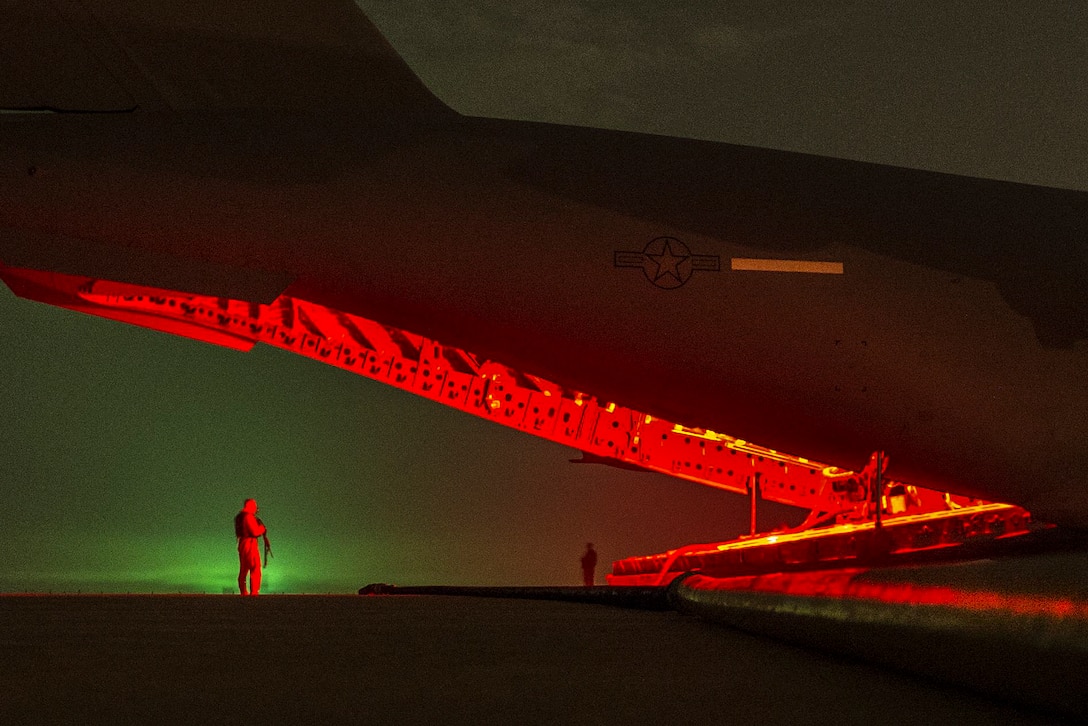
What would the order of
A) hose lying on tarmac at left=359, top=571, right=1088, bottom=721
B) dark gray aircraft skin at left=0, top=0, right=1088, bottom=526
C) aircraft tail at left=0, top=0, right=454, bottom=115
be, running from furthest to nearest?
1. aircraft tail at left=0, top=0, right=454, bottom=115
2. dark gray aircraft skin at left=0, top=0, right=1088, bottom=526
3. hose lying on tarmac at left=359, top=571, right=1088, bottom=721

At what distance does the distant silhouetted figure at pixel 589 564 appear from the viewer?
32.9 ft

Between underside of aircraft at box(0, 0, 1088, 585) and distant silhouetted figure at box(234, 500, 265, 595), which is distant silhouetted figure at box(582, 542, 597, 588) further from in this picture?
underside of aircraft at box(0, 0, 1088, 585)

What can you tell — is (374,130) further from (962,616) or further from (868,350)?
(962,616)

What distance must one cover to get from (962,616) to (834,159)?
271 cm

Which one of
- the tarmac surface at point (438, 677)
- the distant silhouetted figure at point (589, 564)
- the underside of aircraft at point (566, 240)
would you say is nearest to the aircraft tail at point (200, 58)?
the underside of aircraft at point (566, 240)

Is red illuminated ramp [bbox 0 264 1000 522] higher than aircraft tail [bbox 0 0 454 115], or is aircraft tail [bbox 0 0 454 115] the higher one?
aircraft tail [bbox 0 0 454 115]


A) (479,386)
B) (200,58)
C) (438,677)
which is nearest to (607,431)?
(479,386)

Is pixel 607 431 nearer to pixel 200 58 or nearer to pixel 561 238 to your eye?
pixel 561 238

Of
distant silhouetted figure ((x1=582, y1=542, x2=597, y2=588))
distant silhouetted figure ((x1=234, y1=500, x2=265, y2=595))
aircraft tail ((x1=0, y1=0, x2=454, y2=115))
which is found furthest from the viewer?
distant silhouetted figure ((x1=582, y1=542, x2=597, y2=588))

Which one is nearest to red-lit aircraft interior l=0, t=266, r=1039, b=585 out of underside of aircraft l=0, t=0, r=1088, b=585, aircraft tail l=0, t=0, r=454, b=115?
underside of aircraft l=0, t=0, r=1088, b=585

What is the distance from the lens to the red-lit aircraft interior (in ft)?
12.3

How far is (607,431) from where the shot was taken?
6066mm

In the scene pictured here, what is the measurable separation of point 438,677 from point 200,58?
2.60 meters

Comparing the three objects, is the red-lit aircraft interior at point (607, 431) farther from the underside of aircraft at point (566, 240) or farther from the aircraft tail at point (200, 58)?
the aircraft tail at point (200, 58)
